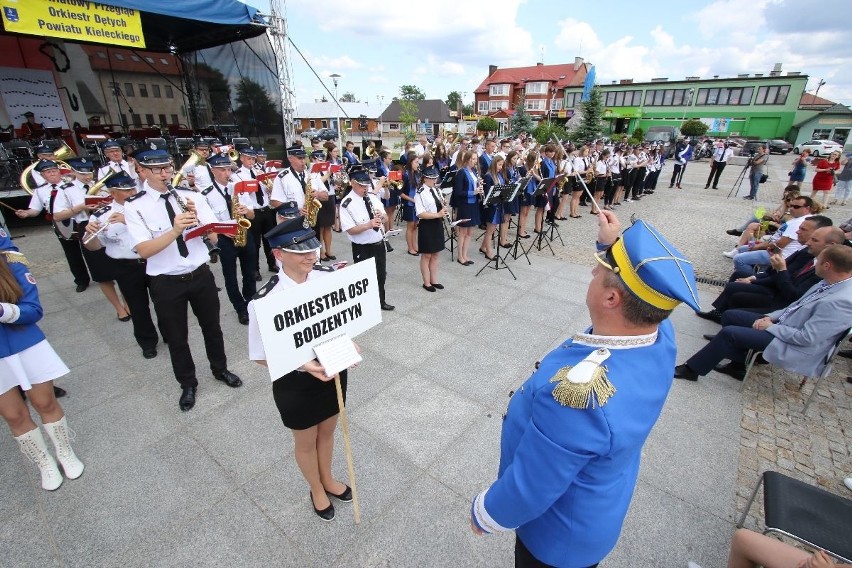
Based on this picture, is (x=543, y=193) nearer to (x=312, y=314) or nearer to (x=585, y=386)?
(x=312, y=314)

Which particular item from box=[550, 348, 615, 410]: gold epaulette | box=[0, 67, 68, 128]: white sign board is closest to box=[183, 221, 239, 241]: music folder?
box=[550, 348, 615, 410]: gold epaulette

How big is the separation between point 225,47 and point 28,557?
53.1ft

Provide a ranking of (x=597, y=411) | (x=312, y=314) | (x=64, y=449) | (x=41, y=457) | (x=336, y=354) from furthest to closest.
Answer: (x=64, y=449) → (x=41, y=457) → (x=336, y=354) → (x=312, y=314) → (x=597, y=411)

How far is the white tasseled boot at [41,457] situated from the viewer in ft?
9.71

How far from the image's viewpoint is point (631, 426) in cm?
132

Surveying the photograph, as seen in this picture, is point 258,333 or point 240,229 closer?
point 258,333

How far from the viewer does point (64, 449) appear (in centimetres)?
318

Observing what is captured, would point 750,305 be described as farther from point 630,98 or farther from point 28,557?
point 630,98

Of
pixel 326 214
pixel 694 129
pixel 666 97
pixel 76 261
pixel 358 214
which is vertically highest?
pixel 666 97

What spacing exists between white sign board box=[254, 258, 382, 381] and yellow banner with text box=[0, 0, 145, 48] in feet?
33.1

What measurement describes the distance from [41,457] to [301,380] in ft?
8.09

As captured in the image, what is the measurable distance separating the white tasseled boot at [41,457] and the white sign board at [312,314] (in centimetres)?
250

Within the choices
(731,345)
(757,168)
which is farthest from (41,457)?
(757,168)

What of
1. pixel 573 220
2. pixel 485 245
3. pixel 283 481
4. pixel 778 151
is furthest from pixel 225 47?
pixel 778 151
